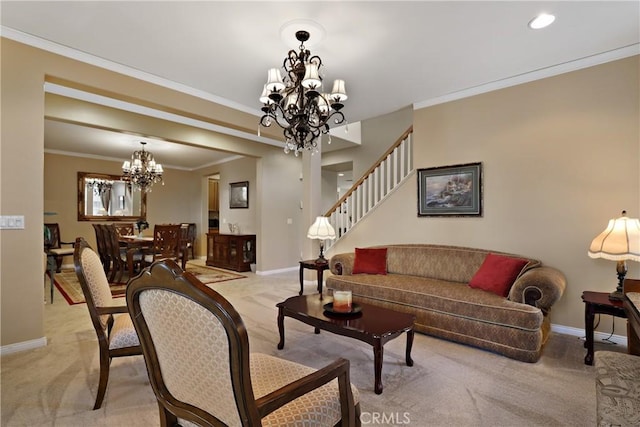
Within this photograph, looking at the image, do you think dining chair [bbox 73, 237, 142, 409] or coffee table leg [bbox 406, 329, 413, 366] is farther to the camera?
coffee table leg [bbox 406, 329, 413, 366]

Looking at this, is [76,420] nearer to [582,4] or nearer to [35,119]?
[35,119]

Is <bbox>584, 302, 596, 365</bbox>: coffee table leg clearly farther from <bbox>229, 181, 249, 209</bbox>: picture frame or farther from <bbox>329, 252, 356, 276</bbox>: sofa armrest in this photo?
<bbox>229, 181, 249, 209</bbox>: picture frame

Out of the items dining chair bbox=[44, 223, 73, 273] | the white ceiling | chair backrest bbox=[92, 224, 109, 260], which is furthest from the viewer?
Answer: chair backrest bbox=[92, 224, 109, 260]

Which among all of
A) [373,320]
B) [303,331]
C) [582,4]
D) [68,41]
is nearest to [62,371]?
[303,331]

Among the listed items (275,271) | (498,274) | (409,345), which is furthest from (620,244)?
(275,271)

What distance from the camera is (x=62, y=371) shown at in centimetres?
228

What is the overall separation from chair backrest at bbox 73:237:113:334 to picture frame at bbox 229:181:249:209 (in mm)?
5008

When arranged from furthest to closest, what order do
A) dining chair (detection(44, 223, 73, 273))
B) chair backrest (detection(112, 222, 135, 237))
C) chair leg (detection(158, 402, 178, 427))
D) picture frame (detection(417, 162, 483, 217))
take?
chair backrest (detection(112, 222, 135, 237)), dining chair (detection(44, 223, 73, 273)), picture frame (detection(417, 162, 483, 217)), chair leg (detection(158, 402, 178, 427))

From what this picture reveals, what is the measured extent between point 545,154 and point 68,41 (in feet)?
15.6

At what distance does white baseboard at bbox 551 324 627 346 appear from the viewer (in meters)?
2.86

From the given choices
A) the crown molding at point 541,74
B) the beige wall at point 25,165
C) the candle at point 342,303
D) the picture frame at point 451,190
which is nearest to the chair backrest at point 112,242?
the beige wall at point 25,165

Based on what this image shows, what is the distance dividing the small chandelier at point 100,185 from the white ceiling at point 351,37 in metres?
5.21

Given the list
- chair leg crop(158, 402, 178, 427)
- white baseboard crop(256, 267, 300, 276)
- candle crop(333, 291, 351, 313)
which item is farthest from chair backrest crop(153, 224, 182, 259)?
chair leg crop(158, 402, 178, 427)

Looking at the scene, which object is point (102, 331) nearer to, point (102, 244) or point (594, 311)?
point (594, 311)
